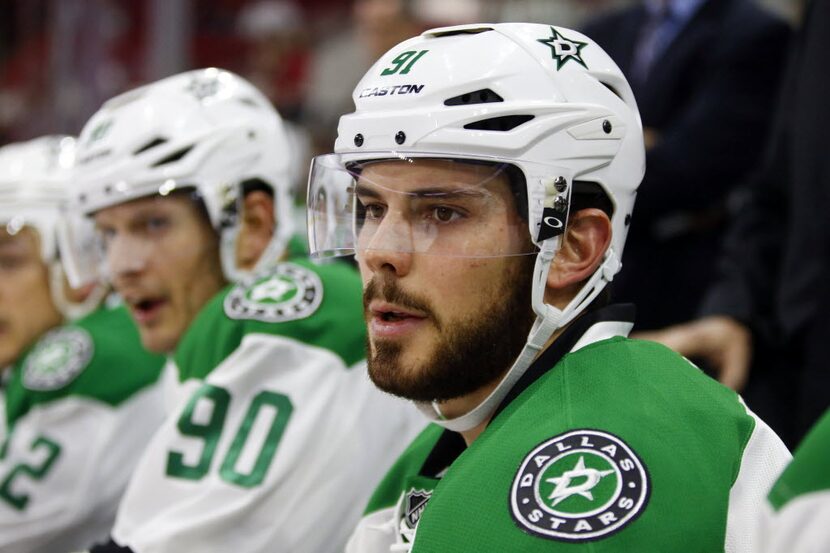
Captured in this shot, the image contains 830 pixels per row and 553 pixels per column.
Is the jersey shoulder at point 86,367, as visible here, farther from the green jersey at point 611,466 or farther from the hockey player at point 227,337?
the green jersey at point 611,466

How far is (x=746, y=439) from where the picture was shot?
1.57 metres

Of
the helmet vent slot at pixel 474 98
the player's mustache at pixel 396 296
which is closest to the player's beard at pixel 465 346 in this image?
the player's mustache at pixel 396 296

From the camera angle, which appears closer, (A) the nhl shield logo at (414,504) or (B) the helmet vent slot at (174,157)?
(A) the nhl shield logo at (414,504)

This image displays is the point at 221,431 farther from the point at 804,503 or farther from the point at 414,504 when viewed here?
the point at 804,503

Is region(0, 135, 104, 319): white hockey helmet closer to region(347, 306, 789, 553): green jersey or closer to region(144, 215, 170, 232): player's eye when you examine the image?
region(144, 215, 170, 232): player's eye

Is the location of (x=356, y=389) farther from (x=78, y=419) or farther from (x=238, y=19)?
(x=238, y=19)

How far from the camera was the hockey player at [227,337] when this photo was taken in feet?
7.55

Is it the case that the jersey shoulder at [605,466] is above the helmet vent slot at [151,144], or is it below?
above

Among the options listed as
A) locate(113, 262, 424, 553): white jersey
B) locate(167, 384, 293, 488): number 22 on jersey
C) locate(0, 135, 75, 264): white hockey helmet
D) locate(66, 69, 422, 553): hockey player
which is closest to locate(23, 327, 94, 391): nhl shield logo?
locate(66, 69, 422, 553): hockey player

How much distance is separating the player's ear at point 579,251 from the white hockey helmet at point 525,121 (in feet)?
0.06

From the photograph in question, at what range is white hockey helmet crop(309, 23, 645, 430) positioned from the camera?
1814 mm

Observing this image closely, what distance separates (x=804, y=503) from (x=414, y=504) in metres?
0.90

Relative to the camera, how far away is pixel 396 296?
1.83 metres

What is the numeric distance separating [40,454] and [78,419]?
0.42 ft
